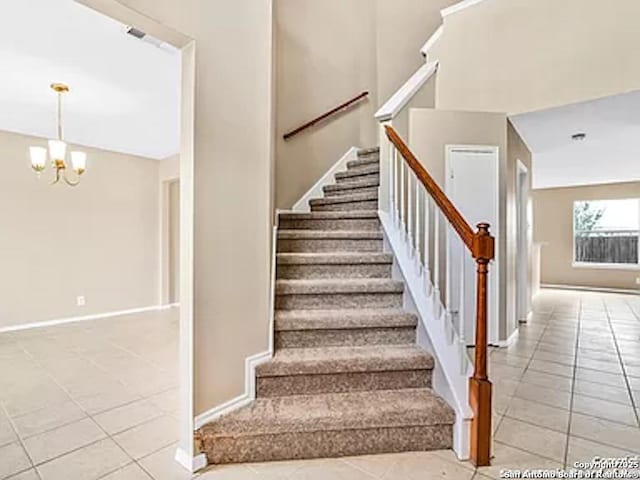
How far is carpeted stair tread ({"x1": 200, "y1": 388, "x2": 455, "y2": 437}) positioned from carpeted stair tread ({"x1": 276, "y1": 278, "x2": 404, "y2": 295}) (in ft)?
2.43

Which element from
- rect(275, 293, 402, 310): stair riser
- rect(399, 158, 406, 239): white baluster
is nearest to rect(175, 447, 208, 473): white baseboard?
rect(275, 293, 402, 310): stair riser

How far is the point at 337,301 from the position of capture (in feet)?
8.61

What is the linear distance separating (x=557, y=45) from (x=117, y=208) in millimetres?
5764

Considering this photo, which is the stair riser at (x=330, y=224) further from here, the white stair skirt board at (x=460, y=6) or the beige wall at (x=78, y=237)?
the beige wall at (x=78, y=237)

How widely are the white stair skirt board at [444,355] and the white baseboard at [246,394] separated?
98cm

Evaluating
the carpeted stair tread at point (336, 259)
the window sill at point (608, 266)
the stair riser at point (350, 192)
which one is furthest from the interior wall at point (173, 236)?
the window sill at point (608, 266)

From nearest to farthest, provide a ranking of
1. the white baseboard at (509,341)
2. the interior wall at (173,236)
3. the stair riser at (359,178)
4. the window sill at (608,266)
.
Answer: the white baseboard at (509,341)
the stair riser at (359,178)
the interior wall at (173,236)
the window sill at (608,266)

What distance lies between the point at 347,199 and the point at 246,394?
2.25 metres

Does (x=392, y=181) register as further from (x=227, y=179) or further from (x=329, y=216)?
(x=227, y=179)

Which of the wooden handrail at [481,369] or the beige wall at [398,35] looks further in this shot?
the beige wall at [398,35]

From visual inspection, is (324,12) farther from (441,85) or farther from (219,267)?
(219,267)

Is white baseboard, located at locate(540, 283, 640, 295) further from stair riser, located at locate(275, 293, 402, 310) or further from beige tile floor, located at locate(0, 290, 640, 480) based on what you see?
stair riser, located at locate(275, 293, 402, 310)

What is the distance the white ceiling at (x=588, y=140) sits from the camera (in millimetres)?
3408

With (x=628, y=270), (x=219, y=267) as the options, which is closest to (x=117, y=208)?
(x=219, y=267)
